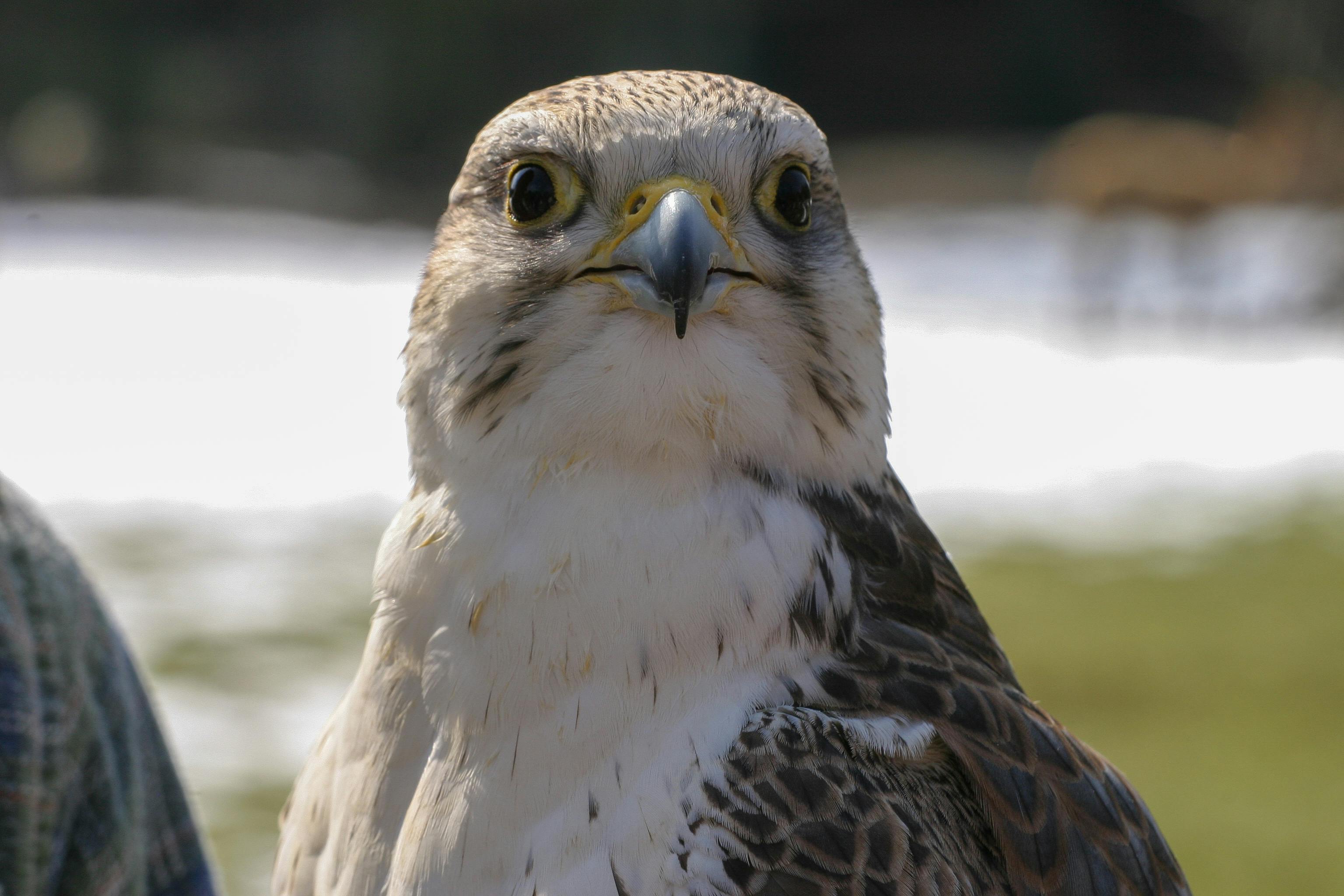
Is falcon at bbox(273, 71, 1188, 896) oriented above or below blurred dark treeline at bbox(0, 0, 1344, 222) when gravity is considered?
below

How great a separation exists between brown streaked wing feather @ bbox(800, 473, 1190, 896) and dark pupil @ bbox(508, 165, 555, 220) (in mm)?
449

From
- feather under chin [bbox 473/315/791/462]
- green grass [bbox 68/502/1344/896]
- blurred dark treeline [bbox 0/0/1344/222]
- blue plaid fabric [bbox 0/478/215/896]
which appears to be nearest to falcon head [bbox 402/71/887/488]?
feather under chin [bbox 473/315/791/462]

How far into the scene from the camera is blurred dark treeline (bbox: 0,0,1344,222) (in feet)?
63.8

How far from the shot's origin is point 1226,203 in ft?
45.4

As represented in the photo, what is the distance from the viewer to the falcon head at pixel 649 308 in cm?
162

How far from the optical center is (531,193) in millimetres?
1734

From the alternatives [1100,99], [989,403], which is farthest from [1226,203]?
[1100,99]

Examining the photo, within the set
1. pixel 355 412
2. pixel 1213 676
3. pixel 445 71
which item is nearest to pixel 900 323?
pixel 355 412

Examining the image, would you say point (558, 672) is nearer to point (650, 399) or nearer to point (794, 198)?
point (650, 399)

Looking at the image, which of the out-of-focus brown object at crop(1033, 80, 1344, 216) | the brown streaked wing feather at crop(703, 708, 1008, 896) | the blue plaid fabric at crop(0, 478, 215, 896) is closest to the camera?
the brown streaked wing feather at crop(703, 708, 1008, 896)

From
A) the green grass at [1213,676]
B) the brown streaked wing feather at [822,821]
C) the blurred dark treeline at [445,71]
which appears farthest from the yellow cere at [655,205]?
the blurred dark treeline at [445,71]

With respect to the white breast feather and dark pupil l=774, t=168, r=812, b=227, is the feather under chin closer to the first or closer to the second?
the white breast feather

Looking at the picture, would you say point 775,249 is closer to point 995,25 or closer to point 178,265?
point 178,265

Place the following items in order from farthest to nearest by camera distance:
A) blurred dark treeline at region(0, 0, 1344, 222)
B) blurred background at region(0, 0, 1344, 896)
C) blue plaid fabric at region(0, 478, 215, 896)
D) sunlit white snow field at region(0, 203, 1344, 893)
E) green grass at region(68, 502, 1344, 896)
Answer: blurred dark treeline at region(0, 0, 1344, 222) < sunlit white snow field at region(0, 203, 1344, 893) < blurred background at region(0, 0, 1344, 896) < green grass at region(68, 502, 1344, 896) < blue plaid fabric at region(0, 478, 215, 896)
